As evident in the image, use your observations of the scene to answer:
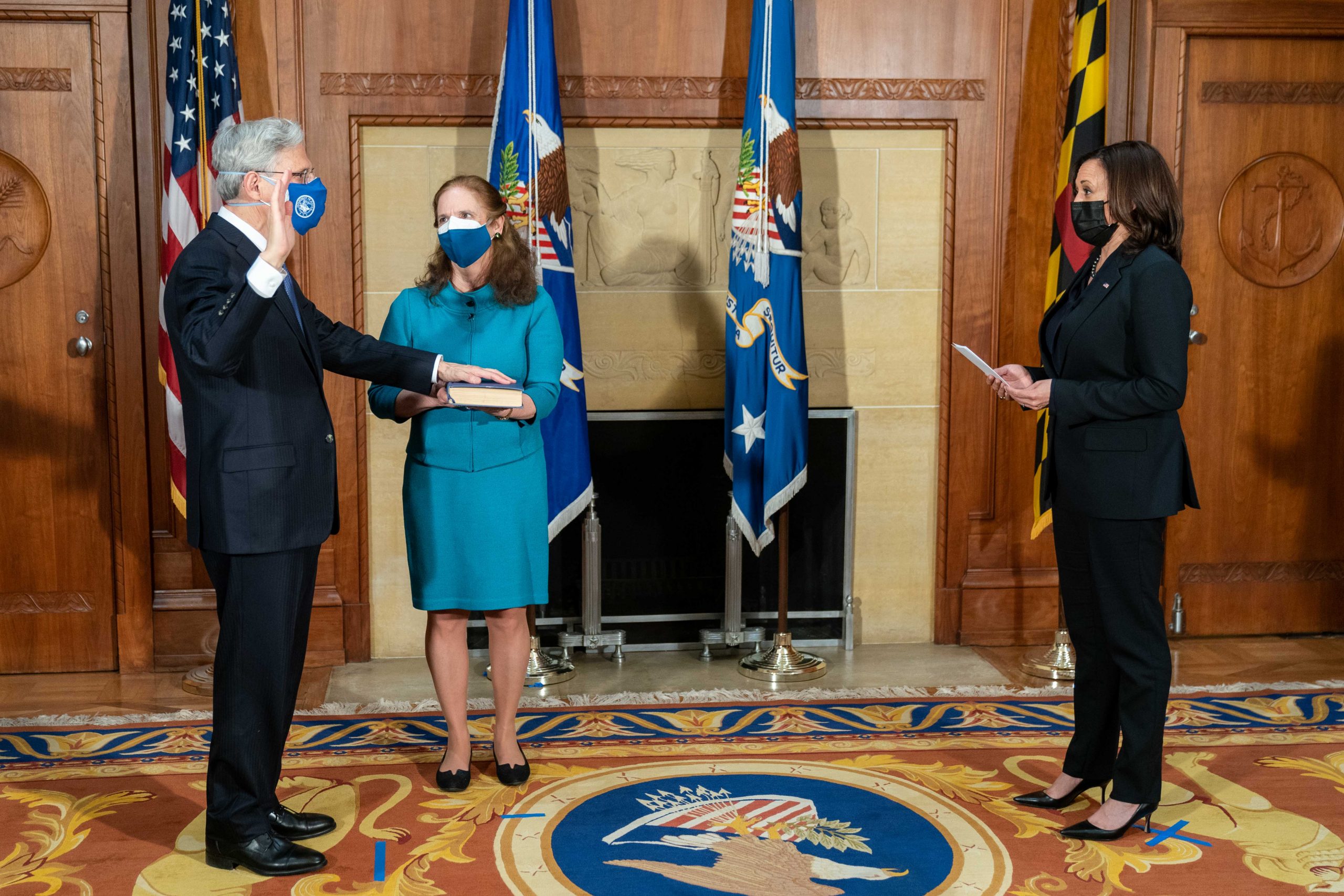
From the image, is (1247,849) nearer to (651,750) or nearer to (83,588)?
(651,750)

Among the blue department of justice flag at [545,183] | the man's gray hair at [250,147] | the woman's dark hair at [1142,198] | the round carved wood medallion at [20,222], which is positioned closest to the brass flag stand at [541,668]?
the blue department of justice flag at [545,183]

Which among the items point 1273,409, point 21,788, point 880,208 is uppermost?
point 880,208

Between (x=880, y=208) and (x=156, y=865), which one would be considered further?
(x=880, y=208)

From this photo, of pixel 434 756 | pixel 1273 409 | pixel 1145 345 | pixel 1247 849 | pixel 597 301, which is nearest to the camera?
pixel 1145 345

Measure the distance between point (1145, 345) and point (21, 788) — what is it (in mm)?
2935

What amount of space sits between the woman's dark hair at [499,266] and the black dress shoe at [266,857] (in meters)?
1.33

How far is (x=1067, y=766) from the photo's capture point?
9.60 ft

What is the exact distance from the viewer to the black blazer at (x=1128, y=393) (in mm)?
2508

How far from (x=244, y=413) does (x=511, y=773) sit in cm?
121

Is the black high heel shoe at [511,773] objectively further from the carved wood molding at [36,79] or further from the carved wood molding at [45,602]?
the carved wood molding at [36,79]

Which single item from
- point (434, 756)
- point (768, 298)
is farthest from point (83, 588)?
point (768, 298)

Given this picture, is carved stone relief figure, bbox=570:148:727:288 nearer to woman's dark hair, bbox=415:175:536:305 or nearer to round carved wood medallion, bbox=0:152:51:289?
woman's dark hair, bbox=415:175:536:305

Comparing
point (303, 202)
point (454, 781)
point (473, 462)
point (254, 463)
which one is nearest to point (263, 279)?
point (303, 202)

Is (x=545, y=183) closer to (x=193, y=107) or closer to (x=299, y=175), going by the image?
(x=193, y=107)
